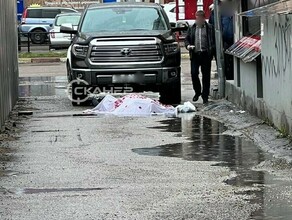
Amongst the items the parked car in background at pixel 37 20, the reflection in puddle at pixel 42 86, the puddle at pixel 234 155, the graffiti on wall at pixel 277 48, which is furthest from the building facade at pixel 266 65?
the parked car in background at pixel 37 20

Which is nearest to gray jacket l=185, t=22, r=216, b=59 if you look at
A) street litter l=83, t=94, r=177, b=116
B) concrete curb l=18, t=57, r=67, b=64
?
street litter l=83, t=94, r=177, b=116

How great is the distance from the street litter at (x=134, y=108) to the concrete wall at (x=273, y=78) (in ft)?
4.68

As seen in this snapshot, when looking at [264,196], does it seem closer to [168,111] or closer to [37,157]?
[37,157]

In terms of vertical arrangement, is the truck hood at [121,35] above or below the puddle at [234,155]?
above

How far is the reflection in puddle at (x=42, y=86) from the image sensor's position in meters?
21.1

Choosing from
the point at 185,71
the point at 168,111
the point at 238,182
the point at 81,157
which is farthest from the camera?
the point at 185,71

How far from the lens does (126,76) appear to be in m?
17.2

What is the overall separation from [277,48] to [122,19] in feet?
21.2

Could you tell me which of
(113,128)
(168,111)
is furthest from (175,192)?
(168,111)

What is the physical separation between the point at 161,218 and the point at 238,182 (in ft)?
5.76

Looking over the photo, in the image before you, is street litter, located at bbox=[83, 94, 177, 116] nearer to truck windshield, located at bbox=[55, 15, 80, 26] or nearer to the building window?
the building window

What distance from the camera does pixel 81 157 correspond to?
427 inches

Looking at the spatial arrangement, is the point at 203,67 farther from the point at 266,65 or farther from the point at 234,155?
the point at 234,155

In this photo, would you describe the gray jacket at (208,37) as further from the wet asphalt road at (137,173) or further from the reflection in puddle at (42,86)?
the reflection in puddle at (42,86)
